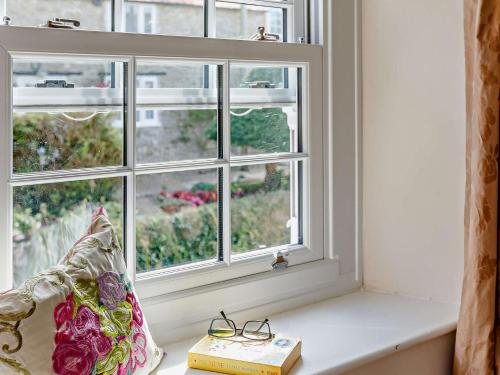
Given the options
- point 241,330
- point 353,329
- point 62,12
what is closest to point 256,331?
point 241,330

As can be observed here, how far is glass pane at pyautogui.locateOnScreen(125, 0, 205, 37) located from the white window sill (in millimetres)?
770

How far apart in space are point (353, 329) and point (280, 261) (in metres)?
0.28

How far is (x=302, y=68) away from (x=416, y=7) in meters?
0.37

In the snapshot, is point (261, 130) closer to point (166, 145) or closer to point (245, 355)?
point (166, 145)

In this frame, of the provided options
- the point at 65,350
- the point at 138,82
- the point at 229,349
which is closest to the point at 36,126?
the point at 138,82

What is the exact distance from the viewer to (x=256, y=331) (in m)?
1.54

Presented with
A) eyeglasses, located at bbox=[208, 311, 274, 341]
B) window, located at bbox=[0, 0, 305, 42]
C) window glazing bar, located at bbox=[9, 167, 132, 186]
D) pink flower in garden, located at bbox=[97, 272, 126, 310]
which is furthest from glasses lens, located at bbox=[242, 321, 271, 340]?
window, located at bbox=[0, 0, 305, 42]

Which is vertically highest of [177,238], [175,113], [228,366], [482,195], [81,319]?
[175,113]

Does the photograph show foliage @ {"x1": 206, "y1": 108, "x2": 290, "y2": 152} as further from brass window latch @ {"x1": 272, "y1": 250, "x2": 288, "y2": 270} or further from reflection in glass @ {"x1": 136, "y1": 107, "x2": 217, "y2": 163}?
brass window latch @ {"x1": 272, "y1": 250, "x2": 288, "y2": 270}

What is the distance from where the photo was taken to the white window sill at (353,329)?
1.45 m

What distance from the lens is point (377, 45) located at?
193 cm

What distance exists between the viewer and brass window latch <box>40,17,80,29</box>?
1.36m

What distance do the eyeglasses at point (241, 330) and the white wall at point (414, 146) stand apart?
0.50 meters

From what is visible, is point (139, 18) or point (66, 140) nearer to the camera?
point (66, 140)
